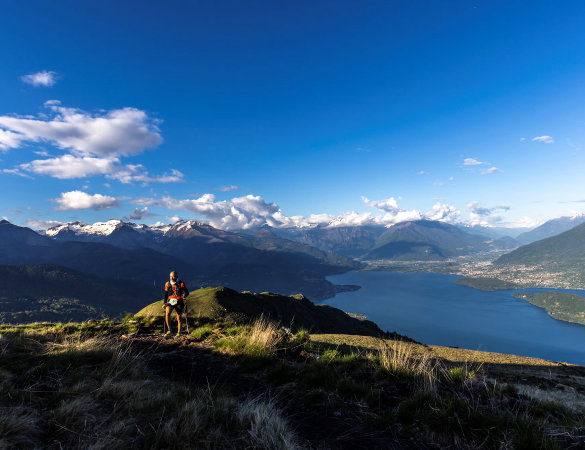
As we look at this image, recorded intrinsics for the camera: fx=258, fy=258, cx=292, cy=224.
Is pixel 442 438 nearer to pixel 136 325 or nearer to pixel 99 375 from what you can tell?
pixel 99 375

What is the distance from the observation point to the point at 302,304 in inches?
2069

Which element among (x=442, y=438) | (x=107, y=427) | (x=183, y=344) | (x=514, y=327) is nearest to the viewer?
(x=107, y=427)

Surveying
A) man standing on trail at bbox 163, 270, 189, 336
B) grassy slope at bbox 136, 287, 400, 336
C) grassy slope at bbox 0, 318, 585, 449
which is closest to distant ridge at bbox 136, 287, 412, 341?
grassy slope at bbox 136, 287, 400, 336

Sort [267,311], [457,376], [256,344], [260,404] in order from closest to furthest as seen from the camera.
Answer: [260,404]
[457,376]
[256,344]
[267,311]

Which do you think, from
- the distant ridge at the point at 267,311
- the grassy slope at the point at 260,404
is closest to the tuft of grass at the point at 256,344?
the grassy slope at the point at 260,404

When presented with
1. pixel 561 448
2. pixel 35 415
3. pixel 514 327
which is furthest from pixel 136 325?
pixel 514 327

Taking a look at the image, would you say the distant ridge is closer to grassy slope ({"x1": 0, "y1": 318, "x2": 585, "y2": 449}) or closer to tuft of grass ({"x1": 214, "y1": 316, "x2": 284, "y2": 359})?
tuft of grass ({"x1": 214, "y1": 316, "x2": 284, "y2": 359})

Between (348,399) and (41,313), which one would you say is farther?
(41,313)

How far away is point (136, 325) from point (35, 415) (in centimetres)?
1178

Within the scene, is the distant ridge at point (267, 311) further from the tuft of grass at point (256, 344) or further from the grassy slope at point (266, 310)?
the tuft of grass at point (256, 344)

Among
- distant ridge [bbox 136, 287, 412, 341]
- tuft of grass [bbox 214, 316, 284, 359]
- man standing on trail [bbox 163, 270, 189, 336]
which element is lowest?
distant ridge [bbox 136, 287, 412, 341]

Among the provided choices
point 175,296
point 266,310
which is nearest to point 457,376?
point 175,296

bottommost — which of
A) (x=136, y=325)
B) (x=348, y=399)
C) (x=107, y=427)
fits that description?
(x=136, y=325)

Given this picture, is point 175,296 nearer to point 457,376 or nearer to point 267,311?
point 457,376
